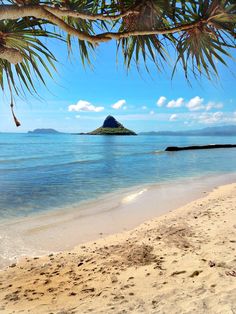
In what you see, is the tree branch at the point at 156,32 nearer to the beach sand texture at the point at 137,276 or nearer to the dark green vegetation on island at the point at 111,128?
the beach sand texture at the point at 137,276

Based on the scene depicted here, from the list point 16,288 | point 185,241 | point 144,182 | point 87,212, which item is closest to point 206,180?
point 144,182

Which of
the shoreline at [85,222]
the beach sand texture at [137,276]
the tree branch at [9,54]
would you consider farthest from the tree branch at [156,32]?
the shoreline at [85,222]

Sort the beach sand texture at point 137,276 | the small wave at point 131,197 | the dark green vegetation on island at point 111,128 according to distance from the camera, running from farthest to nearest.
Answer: the dark green vegetation on island at point 111,128 < the small wave at point 131,197 < the beach sand texture at point 137,276

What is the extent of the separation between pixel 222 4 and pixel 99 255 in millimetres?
3606

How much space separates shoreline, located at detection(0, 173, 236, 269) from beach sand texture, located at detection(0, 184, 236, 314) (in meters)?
0.48

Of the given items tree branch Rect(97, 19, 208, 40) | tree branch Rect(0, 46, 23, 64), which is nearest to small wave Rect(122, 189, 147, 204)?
tree branch Rect(97, 19, 208, 40)

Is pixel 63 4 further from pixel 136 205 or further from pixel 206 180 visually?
pixel 206 180

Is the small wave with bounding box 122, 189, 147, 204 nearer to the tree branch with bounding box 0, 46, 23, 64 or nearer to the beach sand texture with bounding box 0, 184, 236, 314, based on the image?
the beach sand texture with bounding box 0, 184, 236, 314

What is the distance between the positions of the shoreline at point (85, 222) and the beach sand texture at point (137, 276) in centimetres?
48

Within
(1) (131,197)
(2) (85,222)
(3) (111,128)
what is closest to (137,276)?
(2) (85,222)

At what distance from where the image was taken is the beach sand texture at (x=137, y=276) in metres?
2.89

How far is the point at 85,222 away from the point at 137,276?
348 cm

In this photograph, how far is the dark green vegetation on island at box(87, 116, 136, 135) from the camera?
541ft

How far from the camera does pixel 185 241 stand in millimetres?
4797
